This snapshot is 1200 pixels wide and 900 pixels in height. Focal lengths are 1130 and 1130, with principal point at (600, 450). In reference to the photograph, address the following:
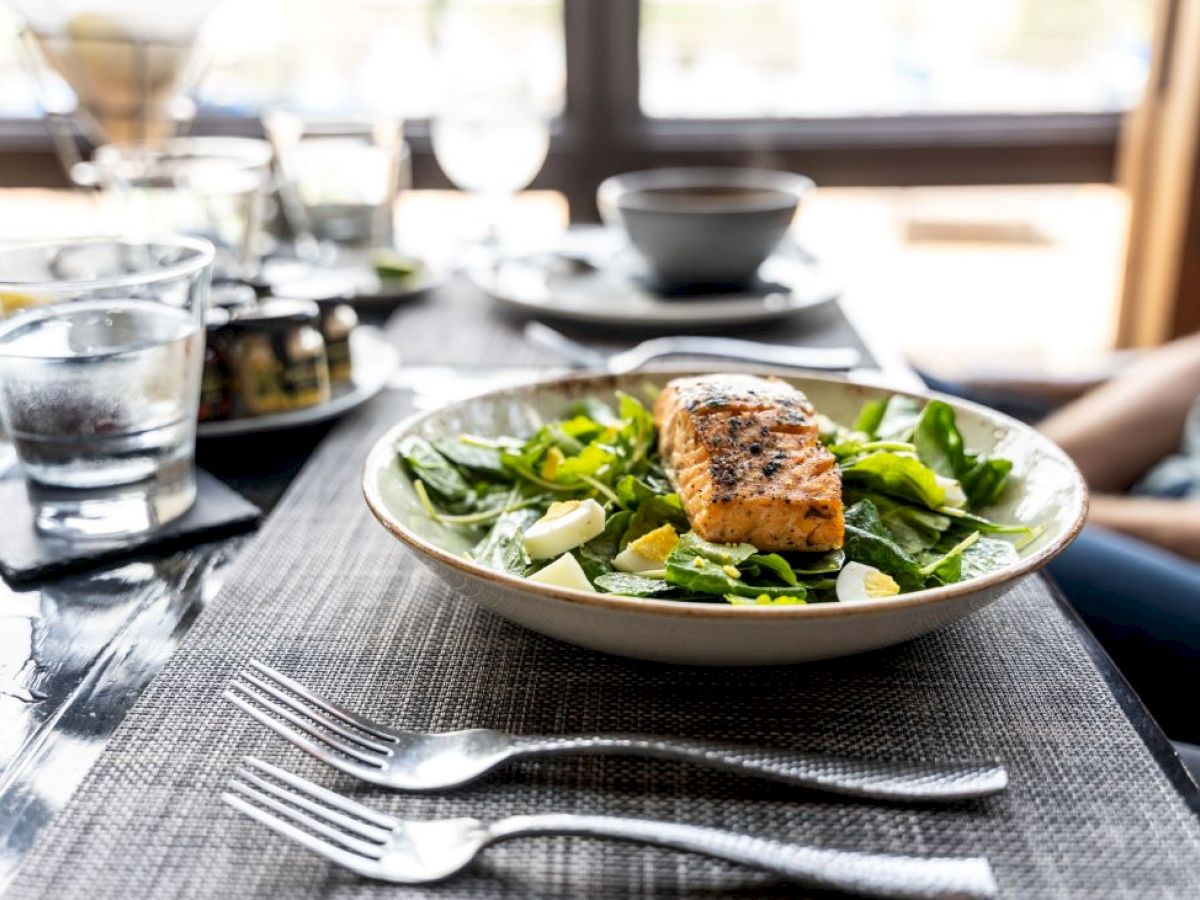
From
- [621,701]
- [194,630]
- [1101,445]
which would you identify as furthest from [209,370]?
[1101,445]

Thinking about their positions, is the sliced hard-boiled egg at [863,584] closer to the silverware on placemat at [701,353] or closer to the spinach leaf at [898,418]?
the spinach leaf at [898,418]

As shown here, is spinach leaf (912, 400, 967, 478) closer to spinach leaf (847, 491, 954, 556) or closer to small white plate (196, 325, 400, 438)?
spinach leaf (847, 491, 954, 556)

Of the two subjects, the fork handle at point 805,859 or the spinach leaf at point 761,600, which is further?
the spinach leaf at point 761,600

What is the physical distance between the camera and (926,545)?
82 centimetres

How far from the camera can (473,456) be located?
0.94 metres

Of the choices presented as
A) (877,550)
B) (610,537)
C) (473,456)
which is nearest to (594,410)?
(473,456)

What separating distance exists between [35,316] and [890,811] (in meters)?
0.73

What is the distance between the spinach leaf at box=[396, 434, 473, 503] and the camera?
2.94 ft

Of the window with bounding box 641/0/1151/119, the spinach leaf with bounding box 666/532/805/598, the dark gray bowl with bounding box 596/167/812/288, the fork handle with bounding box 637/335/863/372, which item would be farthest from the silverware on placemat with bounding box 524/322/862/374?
the window with bounding box 641/0/1151/119

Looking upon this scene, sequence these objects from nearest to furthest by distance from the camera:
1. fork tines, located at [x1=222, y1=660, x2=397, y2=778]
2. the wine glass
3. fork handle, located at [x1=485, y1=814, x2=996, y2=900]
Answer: fork handle, located at [x1=485, y1=814, x2=996, y2=900], fork tines, located at [x1=222, y1=660, x2=397, y2=778], the wine glass

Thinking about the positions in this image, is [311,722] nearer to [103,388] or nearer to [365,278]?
[103,388]

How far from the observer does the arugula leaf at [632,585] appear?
0.72m

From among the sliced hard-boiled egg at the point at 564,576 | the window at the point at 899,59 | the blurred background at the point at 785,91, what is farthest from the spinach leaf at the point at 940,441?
the window at the point at 899,59

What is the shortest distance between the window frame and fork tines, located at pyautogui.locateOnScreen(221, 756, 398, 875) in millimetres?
2935
